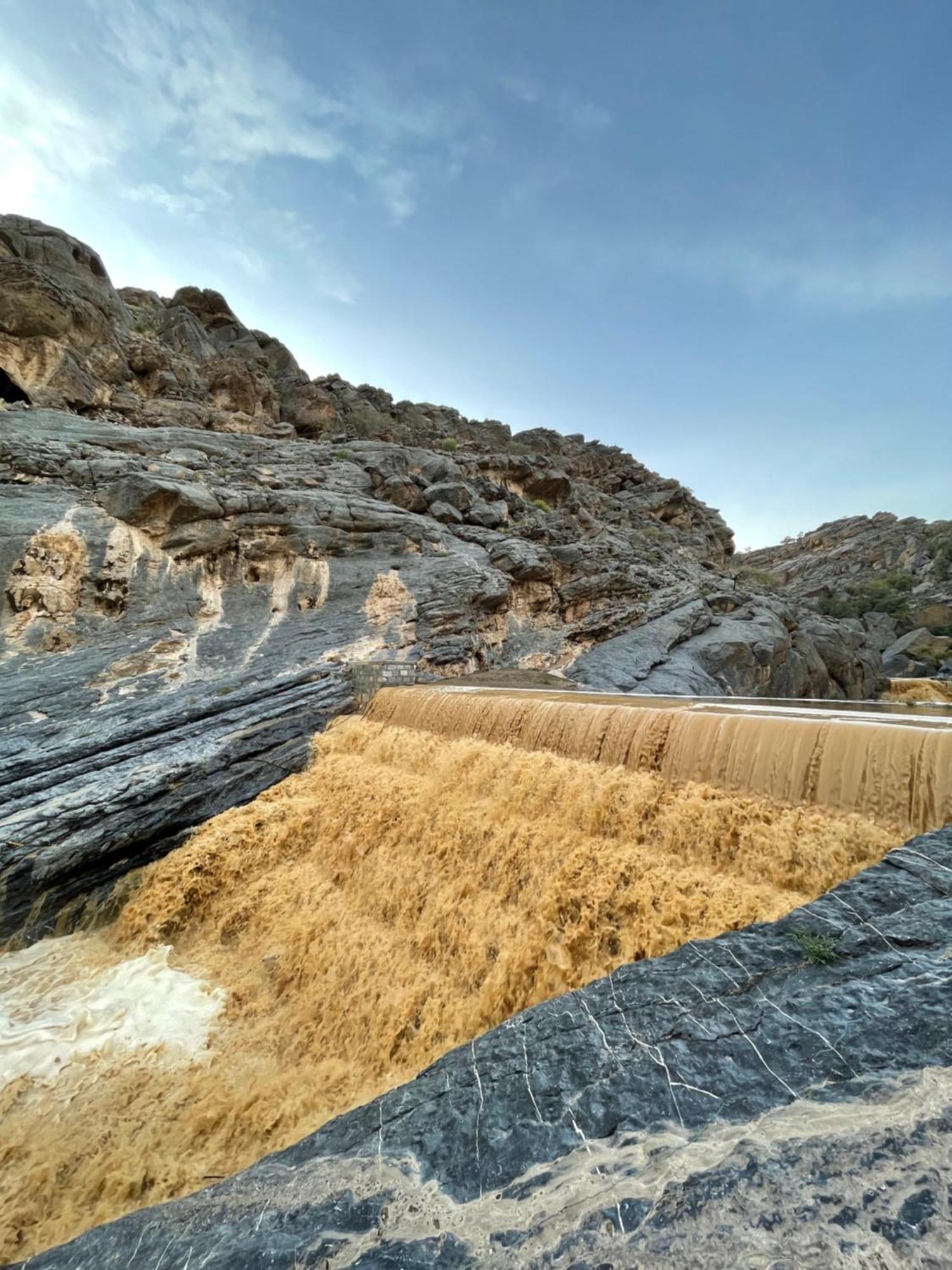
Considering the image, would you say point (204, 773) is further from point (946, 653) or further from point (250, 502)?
point (946, 653)

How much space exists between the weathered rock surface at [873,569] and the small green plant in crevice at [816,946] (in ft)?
120

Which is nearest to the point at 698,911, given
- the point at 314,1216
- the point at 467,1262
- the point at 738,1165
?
the point at 738,1165

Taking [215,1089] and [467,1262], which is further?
[215,1089]

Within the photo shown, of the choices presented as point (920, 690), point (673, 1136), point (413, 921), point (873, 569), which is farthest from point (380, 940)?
point (873, 569)

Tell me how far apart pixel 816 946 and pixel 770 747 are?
2.70m

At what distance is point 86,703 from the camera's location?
11547mm

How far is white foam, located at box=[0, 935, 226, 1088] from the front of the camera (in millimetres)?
5781

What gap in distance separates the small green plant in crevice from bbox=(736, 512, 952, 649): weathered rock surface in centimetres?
3650

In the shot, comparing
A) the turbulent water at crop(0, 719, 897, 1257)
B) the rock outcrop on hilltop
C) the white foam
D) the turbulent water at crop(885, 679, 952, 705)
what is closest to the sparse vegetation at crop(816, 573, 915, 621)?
the turbulent water at crop(885, 679, 952, 705)

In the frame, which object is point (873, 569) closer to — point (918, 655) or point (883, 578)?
point (883, 578)

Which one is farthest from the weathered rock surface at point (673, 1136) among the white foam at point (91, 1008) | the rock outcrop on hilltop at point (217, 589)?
the rock outcrop on hilltop at point (217, 589)

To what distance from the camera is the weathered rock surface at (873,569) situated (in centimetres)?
4312

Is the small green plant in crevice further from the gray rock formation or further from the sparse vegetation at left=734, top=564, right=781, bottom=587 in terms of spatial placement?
the gray rock formation

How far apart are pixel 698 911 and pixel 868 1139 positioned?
2866mm
